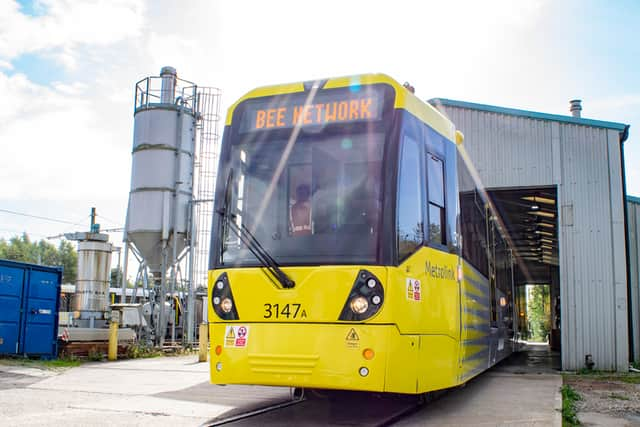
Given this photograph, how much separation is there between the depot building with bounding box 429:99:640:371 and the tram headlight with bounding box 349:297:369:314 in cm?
876

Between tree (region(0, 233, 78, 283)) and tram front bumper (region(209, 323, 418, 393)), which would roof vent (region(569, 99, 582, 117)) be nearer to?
tram front bumper (region(209, 323, 418, 393))

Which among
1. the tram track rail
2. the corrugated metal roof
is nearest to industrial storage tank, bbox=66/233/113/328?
the corrugated metal roof

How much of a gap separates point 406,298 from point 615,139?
9856 mm

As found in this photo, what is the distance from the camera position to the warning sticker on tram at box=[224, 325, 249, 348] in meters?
6.73

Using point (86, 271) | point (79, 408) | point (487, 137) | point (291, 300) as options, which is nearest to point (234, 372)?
point (291, 300)

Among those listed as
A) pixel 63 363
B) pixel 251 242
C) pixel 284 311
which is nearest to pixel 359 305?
pixel 284 311

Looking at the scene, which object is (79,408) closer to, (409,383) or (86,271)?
(409,383)

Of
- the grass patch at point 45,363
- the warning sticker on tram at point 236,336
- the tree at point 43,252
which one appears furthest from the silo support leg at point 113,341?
the tree at point 43,252

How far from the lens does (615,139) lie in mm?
14242

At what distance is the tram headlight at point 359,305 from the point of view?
635cm

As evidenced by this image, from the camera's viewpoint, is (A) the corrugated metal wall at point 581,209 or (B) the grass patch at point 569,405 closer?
(B) the grass patch at point 569,405

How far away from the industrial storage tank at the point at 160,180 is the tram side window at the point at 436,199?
14.5 meters

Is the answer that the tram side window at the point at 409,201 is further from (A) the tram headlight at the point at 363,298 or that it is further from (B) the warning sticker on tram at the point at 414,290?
(A) the tram headlight at the point at 363,298

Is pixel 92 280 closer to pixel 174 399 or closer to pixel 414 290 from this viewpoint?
pixel 174 399
